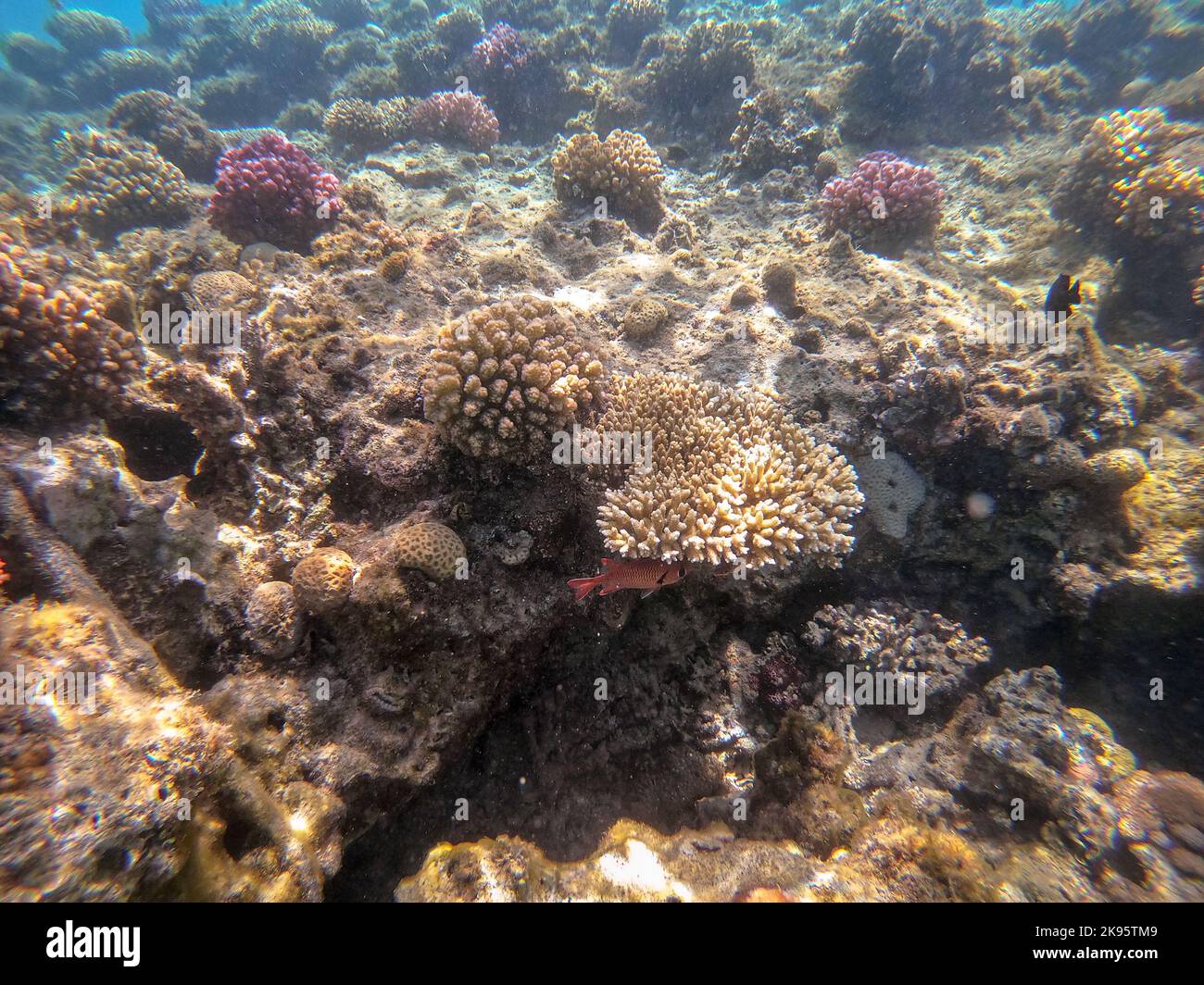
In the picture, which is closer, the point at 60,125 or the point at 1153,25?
the point at 1153,25

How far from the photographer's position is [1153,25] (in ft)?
41.4

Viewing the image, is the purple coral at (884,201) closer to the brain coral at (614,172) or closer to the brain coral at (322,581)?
the brain coral at (614,172)

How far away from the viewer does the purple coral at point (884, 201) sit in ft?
23.4

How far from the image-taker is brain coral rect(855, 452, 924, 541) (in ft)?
16.1

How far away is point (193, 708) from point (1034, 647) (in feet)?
23.2

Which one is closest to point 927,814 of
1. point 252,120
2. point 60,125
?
point 252,120

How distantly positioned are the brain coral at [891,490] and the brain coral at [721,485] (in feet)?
2.30

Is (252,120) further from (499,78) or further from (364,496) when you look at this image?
(364,496)

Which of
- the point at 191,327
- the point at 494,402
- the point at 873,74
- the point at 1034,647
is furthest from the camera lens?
the point at 873,74

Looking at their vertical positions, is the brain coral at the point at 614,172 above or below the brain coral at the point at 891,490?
above

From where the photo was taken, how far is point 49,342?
365 centimetres
